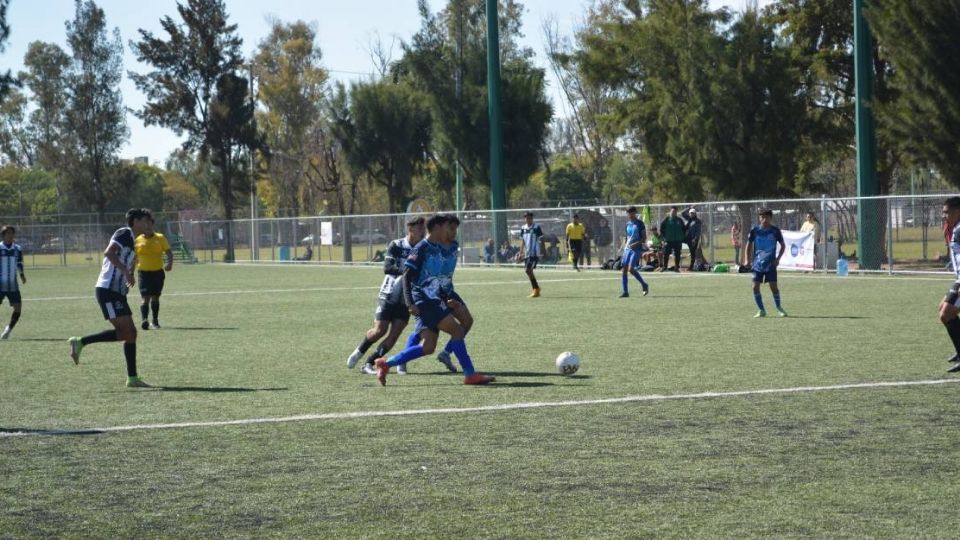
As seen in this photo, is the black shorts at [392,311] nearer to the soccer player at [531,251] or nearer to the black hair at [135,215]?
the black hair at [135,215]

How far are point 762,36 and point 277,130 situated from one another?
4834cm

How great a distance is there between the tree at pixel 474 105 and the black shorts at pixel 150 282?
34.2 meters

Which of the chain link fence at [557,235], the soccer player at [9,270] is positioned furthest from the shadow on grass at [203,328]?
the chain link fence at [557,235]

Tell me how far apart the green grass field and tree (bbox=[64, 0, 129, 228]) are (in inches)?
2266

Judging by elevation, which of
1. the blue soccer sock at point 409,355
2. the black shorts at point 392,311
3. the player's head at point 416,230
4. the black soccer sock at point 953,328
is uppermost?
the player's head at point 416,230

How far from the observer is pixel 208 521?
6.88 m

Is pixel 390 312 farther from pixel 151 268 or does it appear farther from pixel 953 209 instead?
pixel 151 268

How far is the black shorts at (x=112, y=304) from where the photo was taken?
13000 millimetres

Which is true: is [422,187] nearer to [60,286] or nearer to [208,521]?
[60,286]

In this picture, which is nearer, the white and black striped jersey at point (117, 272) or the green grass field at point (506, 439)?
the green grass field at point (506, 439)

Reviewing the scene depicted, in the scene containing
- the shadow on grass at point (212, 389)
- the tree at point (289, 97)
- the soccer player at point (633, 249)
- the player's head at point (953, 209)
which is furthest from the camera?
the tree at point (289, 97)

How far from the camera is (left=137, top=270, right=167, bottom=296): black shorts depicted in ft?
71.4

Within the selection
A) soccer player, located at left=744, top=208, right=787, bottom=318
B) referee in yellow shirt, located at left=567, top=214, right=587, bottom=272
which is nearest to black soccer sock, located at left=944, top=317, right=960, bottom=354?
soccer player, located at left=744, top=208, right=787, bottom=318

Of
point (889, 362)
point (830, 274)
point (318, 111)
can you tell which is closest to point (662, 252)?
point (830, 274)
